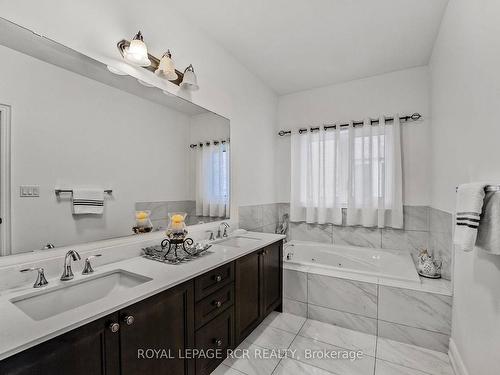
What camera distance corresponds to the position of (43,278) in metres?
1.16

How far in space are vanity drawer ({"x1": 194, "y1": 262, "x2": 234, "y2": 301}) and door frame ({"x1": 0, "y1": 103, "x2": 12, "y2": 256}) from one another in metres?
0.91

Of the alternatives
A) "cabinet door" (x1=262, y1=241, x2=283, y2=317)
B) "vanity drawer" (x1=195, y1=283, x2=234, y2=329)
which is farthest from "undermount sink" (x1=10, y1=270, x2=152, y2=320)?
"cabinet door" (x1=262, y1=241, x2=283, y2=317)

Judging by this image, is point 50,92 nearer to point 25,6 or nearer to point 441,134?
point 25,6

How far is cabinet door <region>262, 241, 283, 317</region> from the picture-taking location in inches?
87.4

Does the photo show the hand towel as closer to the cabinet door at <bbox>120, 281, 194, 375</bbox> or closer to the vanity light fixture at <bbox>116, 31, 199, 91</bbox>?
the cabinet door at <bbox>120, 281, 194, 375</bbox>

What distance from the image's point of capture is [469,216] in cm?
110

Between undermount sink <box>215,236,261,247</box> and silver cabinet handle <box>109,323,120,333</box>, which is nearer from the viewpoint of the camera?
silver cabinet handle <box>109,323,120,333</box>

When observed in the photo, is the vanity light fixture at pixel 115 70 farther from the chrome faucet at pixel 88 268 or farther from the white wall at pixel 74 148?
the chrome faucet at pixel 88 268

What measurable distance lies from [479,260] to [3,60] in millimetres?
2597

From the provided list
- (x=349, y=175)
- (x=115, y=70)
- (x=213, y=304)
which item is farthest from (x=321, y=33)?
(x=213, y=304)

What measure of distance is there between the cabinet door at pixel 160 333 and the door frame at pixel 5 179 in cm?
67

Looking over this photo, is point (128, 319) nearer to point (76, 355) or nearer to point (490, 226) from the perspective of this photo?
point (76, 355)

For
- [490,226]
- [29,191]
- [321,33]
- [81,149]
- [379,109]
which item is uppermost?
[321,33]

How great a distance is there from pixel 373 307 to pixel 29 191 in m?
2.59
